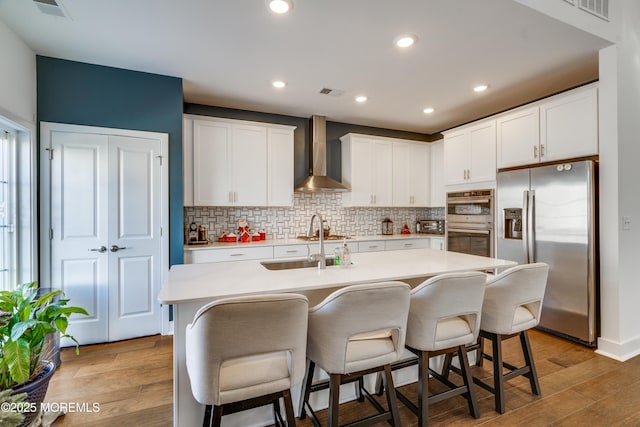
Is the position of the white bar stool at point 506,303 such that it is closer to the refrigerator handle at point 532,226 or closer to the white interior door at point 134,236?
the refrigerator handle at point 532,226

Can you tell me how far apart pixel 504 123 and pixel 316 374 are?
11.4 feet

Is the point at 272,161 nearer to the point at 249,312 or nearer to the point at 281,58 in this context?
the point at 281,58

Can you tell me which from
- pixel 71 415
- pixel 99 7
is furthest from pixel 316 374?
pixel 99 7

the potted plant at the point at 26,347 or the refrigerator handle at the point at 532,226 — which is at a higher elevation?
the refrigerator handle at the point at 532,226

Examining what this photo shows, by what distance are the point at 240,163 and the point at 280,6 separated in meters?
2.11

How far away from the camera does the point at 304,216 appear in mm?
4527

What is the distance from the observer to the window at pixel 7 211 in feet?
7.86

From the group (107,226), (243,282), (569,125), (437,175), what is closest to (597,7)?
(569,125)

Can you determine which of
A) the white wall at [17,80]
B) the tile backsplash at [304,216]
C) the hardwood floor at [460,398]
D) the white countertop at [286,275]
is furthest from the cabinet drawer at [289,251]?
the white wall at [17,80]

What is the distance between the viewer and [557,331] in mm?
2916

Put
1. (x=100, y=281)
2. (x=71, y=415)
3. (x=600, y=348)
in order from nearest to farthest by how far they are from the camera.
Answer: (x=71, y=415) < (x=600, y=348) < (x=100, y=281)

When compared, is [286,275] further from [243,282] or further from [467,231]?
[467,231]

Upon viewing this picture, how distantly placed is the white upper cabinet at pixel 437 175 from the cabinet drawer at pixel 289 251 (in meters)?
2.56

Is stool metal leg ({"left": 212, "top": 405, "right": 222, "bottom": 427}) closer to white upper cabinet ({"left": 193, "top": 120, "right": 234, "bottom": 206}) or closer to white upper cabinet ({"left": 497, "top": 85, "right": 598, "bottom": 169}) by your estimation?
white upper cabinet ({"left": 193, "top": 120, "right": 234, "bottom": 206})
